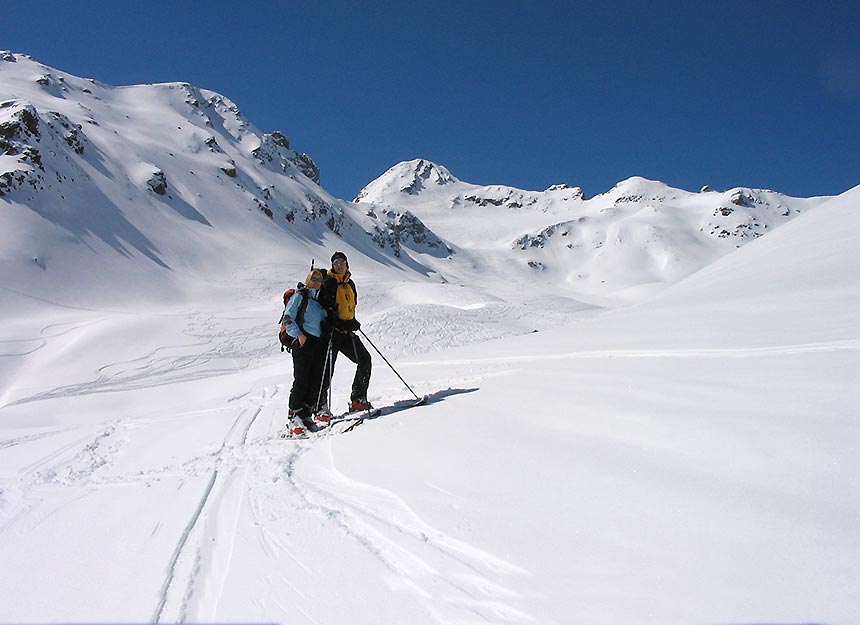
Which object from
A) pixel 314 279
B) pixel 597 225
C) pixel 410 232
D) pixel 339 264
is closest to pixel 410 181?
pixel 597 225

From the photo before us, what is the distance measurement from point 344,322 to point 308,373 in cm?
80

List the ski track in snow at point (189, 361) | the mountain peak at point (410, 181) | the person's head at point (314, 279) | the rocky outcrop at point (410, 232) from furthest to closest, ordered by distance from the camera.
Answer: the mountain peak at point (410, 181), the rocky outcrop at point (410, 232), the ski track in snow at point (189, 361), the person's head at point (314, 279)

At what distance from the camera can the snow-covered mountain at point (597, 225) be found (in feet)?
338

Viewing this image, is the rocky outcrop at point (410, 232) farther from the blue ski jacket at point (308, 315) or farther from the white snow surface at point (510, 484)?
the blue ski jacket at point (308, 315)

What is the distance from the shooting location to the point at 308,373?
19.4ft

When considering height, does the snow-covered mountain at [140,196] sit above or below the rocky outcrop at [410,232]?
below

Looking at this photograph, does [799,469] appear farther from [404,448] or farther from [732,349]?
[404,448]

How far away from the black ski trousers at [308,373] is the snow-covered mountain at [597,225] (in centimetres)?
6778

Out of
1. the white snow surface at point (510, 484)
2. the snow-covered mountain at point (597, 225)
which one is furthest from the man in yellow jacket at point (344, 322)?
the snow-covered mountain at point (597, 225)

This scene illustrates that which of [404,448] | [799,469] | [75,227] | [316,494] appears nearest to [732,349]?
[799,469]

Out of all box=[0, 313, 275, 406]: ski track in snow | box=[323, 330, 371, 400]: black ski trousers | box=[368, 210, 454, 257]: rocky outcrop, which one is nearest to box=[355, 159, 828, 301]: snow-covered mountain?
box=[368, 210, 454, 257]: rocky outcrop

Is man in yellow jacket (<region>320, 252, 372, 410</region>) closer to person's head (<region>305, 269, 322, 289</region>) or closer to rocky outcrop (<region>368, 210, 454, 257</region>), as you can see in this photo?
person's head (<region>305, 269, 322, 289</region>)

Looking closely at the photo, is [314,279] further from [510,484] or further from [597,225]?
[597,225]

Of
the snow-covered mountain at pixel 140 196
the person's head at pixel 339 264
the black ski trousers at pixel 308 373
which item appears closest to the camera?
the black ski trousers at pixel 308 373
